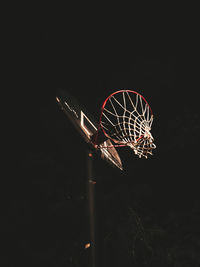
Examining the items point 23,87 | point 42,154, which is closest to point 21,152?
point 42,154

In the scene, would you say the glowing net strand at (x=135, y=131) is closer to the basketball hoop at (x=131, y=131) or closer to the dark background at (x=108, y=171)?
the basketball hoop at (x=131, y=131)

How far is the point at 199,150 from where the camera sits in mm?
3371

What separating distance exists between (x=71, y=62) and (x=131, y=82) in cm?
90

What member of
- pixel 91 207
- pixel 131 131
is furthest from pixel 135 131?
pixel 91 207

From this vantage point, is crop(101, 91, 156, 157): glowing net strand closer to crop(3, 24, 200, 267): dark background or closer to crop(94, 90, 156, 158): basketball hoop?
crop(94, 90, 156, 158): basketball hoop

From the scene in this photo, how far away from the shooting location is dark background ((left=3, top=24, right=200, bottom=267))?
2.67 metres

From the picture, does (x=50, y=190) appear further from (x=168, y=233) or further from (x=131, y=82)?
(x=131, y=82)

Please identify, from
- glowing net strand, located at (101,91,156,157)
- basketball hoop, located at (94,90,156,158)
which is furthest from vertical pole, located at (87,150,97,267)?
glowing net strand, located at (101,91,156,157)

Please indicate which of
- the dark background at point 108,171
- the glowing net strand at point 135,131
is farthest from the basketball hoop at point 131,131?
the dark background at point 108,171

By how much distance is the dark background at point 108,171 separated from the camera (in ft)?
8.77

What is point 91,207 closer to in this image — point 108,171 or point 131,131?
point 131,131

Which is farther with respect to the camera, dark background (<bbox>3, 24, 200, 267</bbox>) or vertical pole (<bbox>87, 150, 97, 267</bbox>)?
dark background (<bbox>3, 24, 200, 267</bbox>)

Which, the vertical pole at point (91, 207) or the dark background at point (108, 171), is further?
the dark background at point (108, 171)

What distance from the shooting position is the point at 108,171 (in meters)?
3.40
